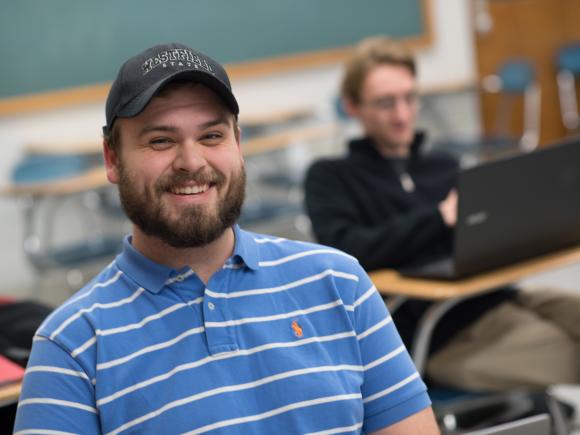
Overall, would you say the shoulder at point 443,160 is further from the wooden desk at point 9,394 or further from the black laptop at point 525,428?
the wooden desk at point 9,394

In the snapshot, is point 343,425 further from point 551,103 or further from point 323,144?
point 551,103

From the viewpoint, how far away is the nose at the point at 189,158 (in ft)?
4.26

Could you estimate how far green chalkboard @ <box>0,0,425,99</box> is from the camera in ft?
18.8

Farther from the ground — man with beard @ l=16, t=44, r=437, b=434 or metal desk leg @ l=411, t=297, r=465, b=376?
man with beard @ l=16, t=44, r=437, b=434

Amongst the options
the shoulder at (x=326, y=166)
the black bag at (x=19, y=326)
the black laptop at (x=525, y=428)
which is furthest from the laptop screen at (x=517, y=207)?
the black bag at (x=19, y=326)

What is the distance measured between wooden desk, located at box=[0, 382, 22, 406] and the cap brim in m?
0.56

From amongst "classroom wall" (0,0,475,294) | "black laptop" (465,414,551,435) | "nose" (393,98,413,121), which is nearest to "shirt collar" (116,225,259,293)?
"black laptop" (465,414,551,435)

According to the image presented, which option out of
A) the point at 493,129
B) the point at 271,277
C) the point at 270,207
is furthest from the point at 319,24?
the point at 271,277

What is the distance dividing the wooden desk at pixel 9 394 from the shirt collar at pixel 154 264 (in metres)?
0.37

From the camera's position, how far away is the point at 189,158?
51.3 inches

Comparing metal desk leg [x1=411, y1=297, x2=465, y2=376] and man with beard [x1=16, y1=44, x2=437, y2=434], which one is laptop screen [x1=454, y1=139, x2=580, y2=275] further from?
man with beard [x1=16, y1=44, x2=437, y2=434]

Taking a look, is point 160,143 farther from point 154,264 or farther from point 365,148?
point 365,148

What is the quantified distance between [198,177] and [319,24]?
5.89 meters

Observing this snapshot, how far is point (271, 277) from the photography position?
54.6 inches
